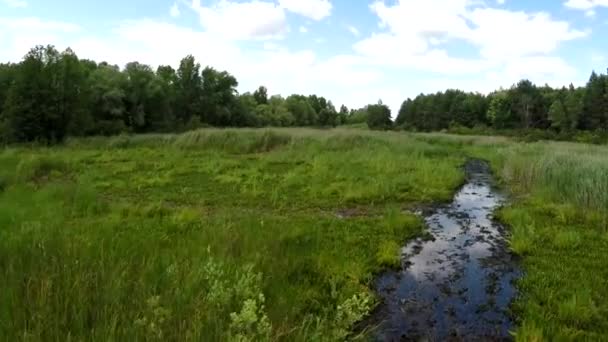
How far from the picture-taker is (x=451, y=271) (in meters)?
7.91

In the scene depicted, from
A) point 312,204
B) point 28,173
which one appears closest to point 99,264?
point 312,204

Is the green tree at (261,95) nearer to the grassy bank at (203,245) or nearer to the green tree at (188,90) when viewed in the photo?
the green tree at (188,90)

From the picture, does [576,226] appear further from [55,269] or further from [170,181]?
[170,181]

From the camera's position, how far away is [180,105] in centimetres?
6769

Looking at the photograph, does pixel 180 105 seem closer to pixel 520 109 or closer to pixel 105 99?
pixel 105 99

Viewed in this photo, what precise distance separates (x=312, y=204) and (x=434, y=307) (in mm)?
6876

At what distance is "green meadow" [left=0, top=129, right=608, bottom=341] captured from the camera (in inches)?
150

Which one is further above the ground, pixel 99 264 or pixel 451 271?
pixel 99 264

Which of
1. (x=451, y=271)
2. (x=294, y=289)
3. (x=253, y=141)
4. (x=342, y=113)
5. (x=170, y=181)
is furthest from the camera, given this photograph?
(x=342, y=113)

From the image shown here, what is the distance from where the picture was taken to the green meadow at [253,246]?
12.5 ft

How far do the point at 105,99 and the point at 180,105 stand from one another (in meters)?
19.8

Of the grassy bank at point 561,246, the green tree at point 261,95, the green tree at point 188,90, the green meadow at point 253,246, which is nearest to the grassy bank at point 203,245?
the green meadow at point 253,246

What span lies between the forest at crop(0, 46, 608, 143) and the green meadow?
67.6 feet

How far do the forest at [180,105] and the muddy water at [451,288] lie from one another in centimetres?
3771
